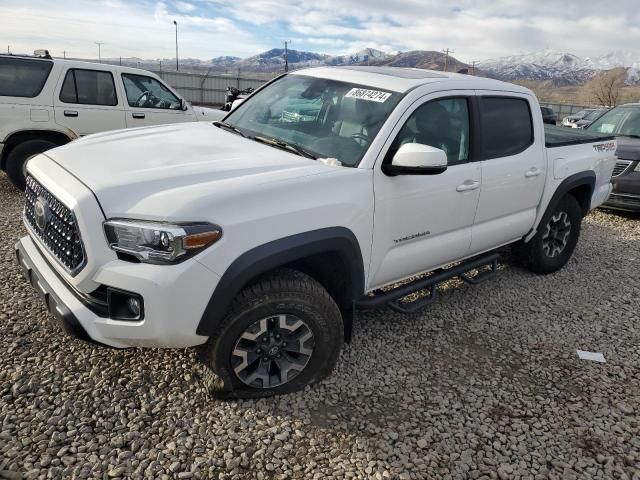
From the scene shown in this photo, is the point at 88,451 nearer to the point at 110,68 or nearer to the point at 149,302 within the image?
the point at 149,302

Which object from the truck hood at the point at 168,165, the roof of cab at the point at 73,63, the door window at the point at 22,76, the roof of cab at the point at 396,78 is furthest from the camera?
the roof of cab at the point at 73,63

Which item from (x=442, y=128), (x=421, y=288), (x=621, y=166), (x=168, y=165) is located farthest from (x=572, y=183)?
(x=168, y=165)

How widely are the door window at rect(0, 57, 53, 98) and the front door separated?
571 cm

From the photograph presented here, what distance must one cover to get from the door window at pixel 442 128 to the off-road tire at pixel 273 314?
1.03m

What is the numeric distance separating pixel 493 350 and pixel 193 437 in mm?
2225

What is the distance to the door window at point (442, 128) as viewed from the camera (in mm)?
3161

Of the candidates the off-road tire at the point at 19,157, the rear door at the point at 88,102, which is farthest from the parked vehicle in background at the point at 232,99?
the off-road tire at the point at 19,157

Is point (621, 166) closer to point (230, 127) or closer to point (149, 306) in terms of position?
point (230, 127)

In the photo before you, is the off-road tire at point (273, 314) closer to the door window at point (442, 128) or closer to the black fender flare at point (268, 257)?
the black fender flare at point (268, 257)

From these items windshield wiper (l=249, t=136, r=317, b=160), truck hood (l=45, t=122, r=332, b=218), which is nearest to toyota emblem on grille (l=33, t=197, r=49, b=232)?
truck hood (l=45, t=122, r=332, b=218)

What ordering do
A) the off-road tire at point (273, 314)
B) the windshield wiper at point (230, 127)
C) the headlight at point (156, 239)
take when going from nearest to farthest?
the headlight at point (156, 239) < the off-road tire at point (273, 314) < the windshield wiper at point (230, 127)

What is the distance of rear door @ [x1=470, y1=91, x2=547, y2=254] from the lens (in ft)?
12.2

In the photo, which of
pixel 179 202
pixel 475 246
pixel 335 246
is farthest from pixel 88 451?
pixel 475 246

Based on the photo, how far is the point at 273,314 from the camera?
2.65 m
